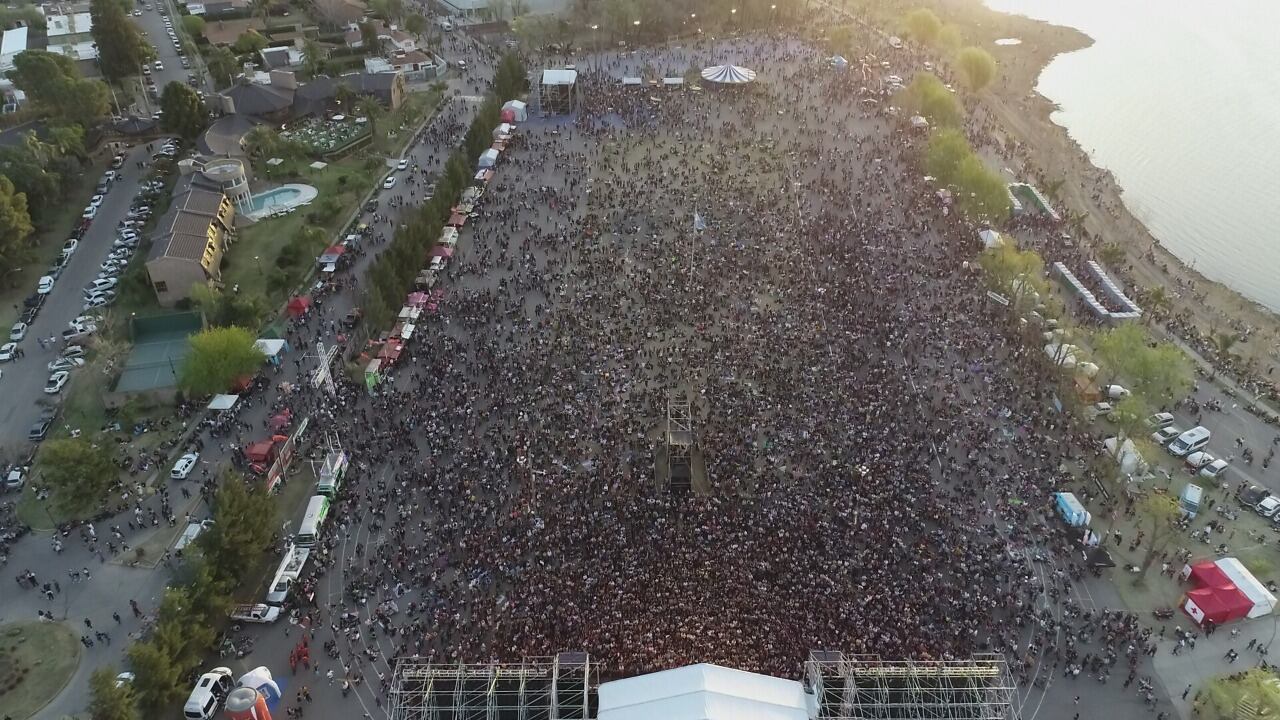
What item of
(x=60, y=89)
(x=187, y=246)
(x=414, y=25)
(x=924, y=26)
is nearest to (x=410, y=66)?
(x=414, y=25)

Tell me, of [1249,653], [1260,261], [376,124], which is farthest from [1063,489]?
[376,124]

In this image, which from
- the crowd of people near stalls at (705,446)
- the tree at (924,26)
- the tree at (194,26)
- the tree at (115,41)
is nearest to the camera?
the crowd of people near stalls at (705,446)

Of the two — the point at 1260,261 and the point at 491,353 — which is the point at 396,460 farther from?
the point at 1260,261

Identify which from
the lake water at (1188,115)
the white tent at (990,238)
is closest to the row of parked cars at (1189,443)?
the white tent at (990,238)

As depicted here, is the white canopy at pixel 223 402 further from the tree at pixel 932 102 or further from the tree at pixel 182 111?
the tree at pixel 932 102

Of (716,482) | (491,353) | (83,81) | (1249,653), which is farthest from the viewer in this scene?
(83,81)

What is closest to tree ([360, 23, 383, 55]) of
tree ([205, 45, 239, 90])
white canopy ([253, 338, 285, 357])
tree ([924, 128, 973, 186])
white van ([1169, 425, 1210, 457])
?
tree ([205, 45, 239, 90])

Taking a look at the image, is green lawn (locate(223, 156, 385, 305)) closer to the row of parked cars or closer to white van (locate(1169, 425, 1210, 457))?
the row of parked cars
